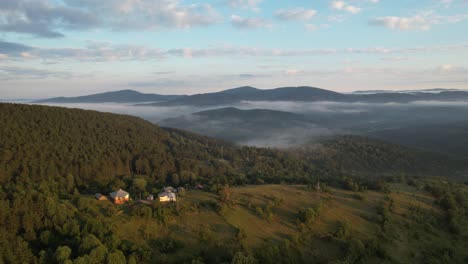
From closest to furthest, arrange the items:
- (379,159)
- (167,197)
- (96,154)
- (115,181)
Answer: (167,197) → (115,181) → (96,154) → (379,159)

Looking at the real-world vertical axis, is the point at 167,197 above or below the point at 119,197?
below

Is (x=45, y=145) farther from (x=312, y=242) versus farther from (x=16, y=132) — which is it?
(x=312, y=242)

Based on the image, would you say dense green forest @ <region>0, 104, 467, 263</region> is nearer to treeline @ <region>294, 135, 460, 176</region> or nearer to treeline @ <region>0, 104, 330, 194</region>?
treeline @ <region>0, 104, 330, 194</region>

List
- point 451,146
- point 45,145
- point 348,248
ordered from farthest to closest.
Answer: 1. point 451,146
2. point 45,145
3. point 348,248

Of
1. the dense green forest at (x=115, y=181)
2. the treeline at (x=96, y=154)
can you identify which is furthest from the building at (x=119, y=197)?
the treeline at (x=96, y=154)

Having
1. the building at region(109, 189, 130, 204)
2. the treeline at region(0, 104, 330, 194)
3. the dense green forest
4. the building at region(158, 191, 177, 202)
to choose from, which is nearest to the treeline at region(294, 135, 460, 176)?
the dense green forest

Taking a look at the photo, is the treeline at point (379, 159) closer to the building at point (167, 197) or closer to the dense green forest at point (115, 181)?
the dense green forest at point (115, 181)

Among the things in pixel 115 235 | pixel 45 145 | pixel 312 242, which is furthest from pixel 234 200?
pixel 45 145

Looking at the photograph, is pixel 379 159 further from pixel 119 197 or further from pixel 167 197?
pixel 119 197

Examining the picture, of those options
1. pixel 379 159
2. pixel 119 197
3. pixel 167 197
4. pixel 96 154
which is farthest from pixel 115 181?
pixel 379 159
